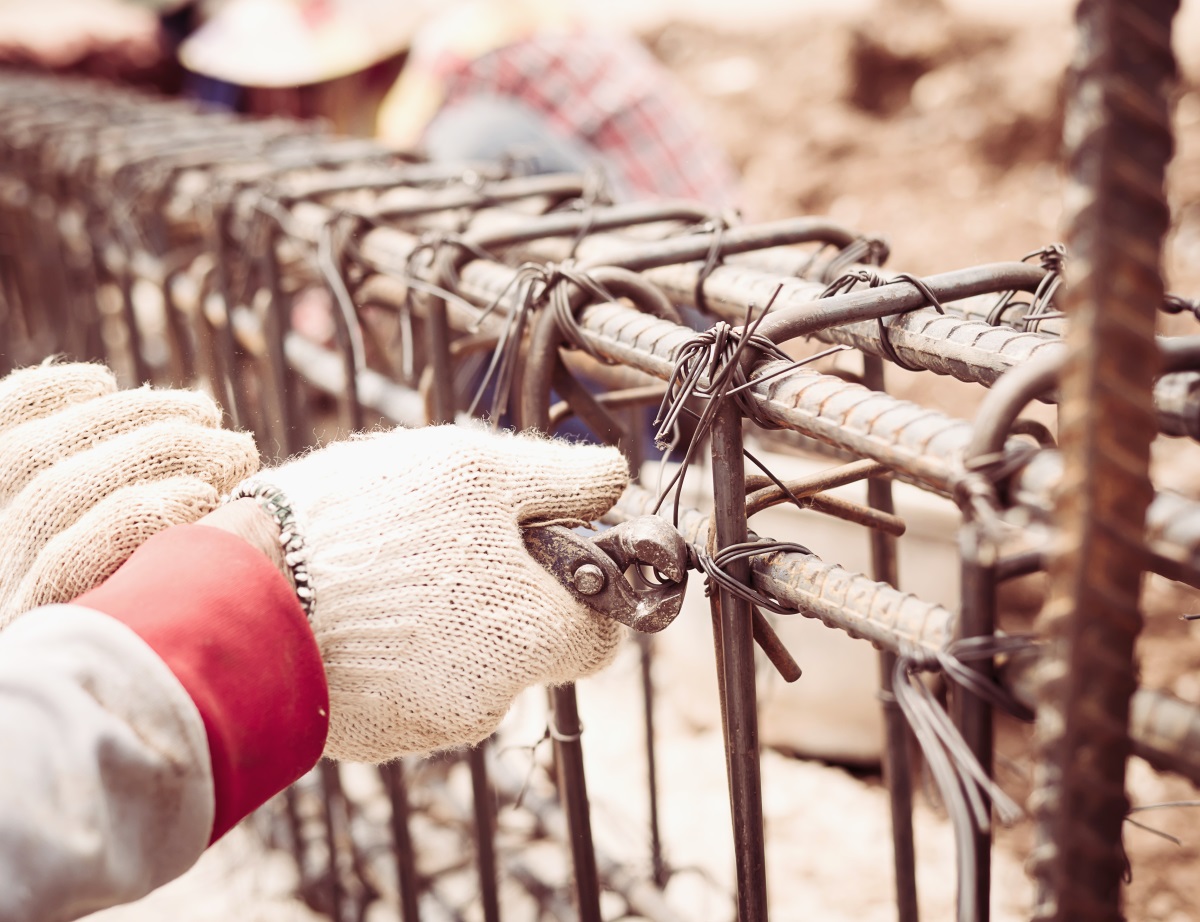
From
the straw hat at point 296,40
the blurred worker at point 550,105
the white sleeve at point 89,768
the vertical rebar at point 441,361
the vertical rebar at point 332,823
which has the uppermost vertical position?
the straw hat at point 296,40

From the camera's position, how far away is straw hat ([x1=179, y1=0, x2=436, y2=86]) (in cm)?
506

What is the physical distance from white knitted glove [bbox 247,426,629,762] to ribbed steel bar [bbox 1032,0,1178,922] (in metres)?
0.46

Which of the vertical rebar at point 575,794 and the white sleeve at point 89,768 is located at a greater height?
the white sleeve at point 89,768

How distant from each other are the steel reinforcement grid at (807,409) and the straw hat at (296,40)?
304 centimetres

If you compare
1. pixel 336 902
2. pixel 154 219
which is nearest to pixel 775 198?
pixel 154 219

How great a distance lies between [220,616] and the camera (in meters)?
0.87

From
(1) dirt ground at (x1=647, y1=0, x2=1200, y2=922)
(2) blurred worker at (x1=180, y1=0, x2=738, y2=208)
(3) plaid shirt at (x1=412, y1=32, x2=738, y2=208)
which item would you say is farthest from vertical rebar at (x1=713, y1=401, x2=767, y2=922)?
(1) dirt ground at (x1=647, y1=0, x2=1200, y2=922)

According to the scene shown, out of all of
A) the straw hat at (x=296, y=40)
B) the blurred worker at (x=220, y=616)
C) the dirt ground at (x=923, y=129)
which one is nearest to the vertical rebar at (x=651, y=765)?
the blurred worker at (x=220, y=616)

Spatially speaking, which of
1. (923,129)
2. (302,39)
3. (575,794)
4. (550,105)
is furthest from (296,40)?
(575,794)

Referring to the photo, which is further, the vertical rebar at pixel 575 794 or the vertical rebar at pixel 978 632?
the vertical rebar at pixel 575 794

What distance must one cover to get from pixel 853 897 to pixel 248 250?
169 centimetres

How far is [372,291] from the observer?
1920 millimetres

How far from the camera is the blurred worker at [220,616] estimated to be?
31.9 inches

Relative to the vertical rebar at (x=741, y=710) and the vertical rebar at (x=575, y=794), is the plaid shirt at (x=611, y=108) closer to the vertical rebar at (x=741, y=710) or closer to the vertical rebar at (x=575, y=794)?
the vertical rebar at (x=575, y=794)
